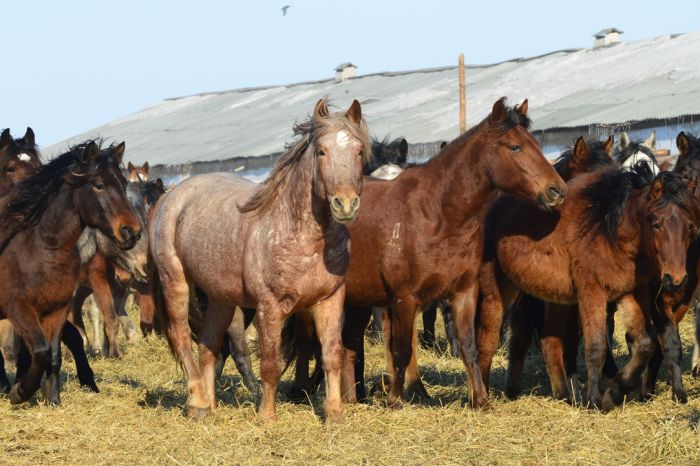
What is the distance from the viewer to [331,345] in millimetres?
7590

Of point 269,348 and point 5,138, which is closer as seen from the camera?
point 269,348

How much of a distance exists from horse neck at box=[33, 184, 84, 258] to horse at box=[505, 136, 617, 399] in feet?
11.6

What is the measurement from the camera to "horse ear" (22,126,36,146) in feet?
36.5

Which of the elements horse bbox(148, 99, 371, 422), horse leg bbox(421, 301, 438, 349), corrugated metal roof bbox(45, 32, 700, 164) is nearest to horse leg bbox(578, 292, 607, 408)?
horse bbox(148, 99, 371, 422)

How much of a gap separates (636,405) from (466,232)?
1.71 m

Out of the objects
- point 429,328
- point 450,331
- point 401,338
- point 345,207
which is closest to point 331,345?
point 401,338

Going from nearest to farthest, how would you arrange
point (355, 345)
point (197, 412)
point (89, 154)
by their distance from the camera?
point (197, 412) → point (89, 154) → point (355, 345)

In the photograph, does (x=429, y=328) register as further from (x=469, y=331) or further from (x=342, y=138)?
(x=342, y=138)

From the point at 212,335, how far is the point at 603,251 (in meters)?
2.93

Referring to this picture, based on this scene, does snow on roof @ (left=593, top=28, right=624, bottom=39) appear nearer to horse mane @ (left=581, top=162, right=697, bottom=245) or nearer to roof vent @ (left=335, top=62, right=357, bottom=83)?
roof vent @ (left=335, top=62, right=357, bottom=83)

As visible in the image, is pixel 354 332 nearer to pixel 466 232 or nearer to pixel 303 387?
pixel 303 387

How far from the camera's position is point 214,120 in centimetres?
3909

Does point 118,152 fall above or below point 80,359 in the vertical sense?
above

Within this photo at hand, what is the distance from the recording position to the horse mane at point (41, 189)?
891cm
